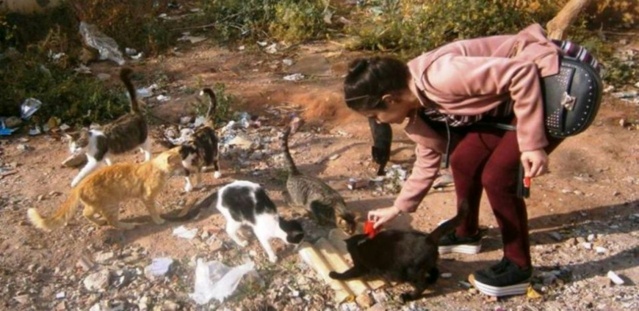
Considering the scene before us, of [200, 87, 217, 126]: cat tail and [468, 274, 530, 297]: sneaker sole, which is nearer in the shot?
[468, 274, 530, 297]: sneaker sole

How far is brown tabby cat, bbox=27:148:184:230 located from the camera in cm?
399

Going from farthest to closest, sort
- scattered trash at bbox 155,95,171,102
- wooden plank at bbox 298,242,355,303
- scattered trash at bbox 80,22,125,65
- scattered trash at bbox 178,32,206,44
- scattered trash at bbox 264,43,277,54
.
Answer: scattered trash at bbox 178,32,206,44 < scattered trash at bbox 264,43,277,54 < scattered trash at bbox 80,22,125,65 < scattered trash at bbox 155,95,171,102 < wooden plank at bbox 298,242,355,303

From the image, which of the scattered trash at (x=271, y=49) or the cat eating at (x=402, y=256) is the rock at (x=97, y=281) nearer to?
the cat eating at (x=402, y=256)

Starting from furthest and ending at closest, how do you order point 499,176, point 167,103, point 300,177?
point 167,103 → point 300,177 → point 499,176

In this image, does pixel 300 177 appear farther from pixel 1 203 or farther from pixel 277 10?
pixel 277 10

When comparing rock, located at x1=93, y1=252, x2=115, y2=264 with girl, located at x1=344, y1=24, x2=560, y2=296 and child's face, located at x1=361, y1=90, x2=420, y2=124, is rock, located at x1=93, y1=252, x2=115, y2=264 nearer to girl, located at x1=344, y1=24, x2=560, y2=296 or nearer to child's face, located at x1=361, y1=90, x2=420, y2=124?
girl, located at x1=344, y1=24, x2=560, y2=296

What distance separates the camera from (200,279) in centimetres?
372

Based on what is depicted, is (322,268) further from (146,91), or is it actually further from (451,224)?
(146,91)

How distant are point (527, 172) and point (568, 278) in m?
1.15

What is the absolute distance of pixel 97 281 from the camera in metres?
3.75

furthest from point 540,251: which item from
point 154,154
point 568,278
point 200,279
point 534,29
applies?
point 154,154

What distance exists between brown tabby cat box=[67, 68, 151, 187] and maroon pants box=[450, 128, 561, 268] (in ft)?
8.36

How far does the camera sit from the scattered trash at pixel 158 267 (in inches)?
151

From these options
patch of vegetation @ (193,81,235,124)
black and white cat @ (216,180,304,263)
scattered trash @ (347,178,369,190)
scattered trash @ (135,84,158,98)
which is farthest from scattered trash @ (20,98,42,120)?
scattered trash @ (347,178,369,190)
